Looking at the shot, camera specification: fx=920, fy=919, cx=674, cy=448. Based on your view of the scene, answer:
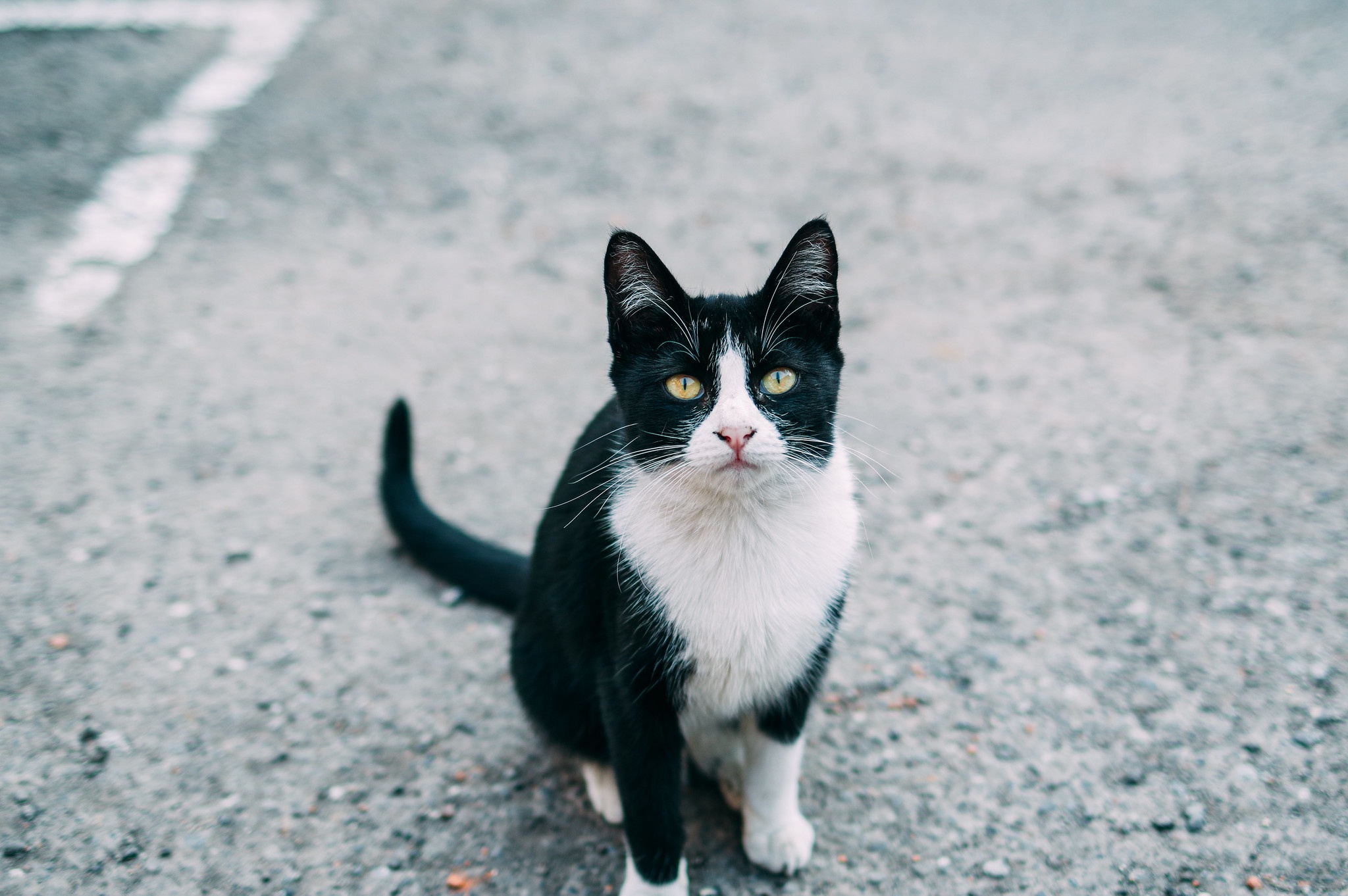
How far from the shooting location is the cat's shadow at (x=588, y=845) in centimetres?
197

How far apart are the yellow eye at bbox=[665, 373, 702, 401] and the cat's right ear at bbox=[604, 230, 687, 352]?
10 centimetres

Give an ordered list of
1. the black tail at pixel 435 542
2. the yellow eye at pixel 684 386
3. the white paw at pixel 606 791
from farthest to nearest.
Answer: the black tail at pixel 435 542, the white paw at pixel 606 791, the yellow eye at pixel 684 386

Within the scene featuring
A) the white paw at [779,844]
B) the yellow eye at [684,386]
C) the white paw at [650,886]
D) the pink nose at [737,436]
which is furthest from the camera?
the white paw at [779,844]

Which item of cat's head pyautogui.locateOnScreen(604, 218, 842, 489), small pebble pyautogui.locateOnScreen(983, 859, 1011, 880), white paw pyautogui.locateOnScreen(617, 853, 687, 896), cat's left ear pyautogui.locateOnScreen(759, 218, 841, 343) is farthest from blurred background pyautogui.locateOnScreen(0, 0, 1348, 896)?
cat's left ear pyautogui.locateOnScreen(759, 218, 841, 343)

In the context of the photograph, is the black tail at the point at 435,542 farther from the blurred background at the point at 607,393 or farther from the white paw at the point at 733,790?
the white paw at the point at 733,790

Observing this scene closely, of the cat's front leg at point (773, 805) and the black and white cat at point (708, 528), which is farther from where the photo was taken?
the cat's front leg at point (773, 805)

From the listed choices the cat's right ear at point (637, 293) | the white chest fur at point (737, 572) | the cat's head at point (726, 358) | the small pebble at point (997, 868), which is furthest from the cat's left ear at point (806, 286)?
the small pebble at point (997, 868)

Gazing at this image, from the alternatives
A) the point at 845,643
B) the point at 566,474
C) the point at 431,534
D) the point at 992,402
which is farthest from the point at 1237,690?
the point at 431,534

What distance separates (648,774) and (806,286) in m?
0.99

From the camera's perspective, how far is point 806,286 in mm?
1761

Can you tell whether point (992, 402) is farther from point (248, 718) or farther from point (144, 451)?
point (144, 451)

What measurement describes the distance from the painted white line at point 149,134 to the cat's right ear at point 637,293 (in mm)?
3063

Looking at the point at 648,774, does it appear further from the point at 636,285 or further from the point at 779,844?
the point at 636,285

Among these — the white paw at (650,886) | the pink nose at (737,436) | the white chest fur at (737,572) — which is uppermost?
the pink nose at (737,436)
